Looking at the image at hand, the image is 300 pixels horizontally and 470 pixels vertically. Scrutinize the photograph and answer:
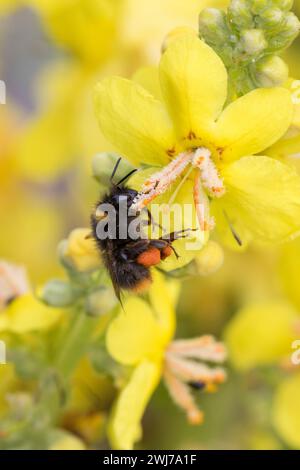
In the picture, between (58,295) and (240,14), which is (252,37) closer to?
(240,14)

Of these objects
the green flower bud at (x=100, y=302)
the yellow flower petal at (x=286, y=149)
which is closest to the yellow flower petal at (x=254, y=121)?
the yellow flower petal at (x=286, y=149)

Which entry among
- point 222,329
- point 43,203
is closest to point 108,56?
point 43,203

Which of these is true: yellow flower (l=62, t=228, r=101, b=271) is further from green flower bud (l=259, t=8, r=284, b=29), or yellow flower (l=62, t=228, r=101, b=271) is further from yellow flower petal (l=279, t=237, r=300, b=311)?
yellow flower petal (l=279, t=237, r=300, b=311)

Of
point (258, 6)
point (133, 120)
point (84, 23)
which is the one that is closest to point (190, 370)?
point (133, 120)

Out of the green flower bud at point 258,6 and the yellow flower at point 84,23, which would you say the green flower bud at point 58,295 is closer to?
the green flower bud at point 258,6

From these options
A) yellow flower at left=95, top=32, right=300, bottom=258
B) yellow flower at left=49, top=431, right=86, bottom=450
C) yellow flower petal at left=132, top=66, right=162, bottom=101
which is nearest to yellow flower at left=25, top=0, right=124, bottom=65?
yellow flower petal at left=132, top=66, right=162, bottom=101

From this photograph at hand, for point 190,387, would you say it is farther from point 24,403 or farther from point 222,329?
point 222,329
